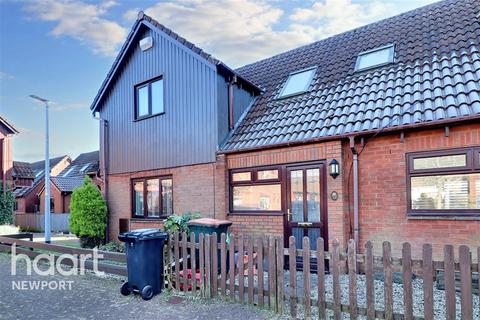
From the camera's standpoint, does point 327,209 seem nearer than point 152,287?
No

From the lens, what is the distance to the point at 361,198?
7.58m

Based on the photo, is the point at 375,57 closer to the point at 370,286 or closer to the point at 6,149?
the point at 370,286

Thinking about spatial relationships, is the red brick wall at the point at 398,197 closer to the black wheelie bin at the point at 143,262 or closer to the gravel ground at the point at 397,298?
the gravel ground at the point at 397,298

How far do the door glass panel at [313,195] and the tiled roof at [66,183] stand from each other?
24.2m

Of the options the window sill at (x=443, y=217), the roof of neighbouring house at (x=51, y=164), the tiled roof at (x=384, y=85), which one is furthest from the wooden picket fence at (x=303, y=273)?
the roof of neighbouring house at (x=51, y=164)

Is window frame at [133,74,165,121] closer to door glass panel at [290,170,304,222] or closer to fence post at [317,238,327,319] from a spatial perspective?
door glass panel at [290,170,304,222]

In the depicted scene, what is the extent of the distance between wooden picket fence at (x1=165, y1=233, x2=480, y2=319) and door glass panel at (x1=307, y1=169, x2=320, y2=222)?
134 cm

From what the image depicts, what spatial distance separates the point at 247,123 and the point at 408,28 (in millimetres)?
5059

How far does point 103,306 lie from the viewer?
596 cm

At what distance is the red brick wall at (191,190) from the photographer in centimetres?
978

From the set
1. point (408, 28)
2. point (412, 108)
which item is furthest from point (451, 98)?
point (408, 28)

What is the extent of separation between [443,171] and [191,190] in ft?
20.8

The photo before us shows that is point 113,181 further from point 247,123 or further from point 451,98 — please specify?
point 451,98

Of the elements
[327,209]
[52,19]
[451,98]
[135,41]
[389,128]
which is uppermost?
[52,19]
